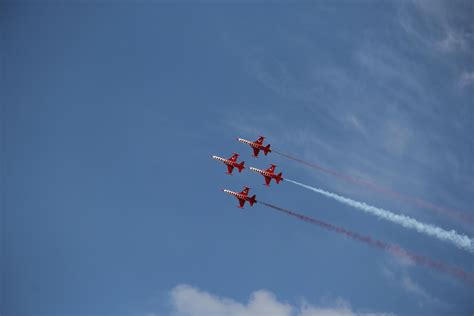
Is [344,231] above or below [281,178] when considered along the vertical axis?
below

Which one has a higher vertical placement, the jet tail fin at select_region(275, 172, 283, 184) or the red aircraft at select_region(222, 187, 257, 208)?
the jet tail fin at select_region(275, 172, 283, 184)

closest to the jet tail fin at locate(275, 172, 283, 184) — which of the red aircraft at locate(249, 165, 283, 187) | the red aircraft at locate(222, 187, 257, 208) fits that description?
the red aircraft at locate(249, 165, 283, 187)

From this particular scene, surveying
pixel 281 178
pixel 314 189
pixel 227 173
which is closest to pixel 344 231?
pixel 314 189

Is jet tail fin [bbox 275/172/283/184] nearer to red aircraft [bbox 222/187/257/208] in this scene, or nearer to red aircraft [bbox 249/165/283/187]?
red aircraft [bbox 249/165/283/187]

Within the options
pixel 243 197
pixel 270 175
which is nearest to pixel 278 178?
pixel 270 175

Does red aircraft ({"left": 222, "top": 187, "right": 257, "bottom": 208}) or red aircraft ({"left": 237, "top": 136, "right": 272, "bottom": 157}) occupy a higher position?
red aircraft ({"left": 237, "top": 136, "right": 272, "bottom": 157})

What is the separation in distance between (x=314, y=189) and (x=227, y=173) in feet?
92.9

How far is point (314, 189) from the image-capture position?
181m

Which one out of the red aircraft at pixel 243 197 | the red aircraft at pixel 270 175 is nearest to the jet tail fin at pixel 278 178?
the red aircraft at pixel 270 175

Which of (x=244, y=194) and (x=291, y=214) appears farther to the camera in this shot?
(x=244, y=194)

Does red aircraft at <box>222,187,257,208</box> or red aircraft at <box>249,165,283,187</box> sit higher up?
red aircraft at <box>249,165,283,187</box>

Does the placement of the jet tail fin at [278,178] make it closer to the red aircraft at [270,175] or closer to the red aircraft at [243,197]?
the red aircraft at [270,175]

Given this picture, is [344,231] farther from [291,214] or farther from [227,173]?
[227,173]

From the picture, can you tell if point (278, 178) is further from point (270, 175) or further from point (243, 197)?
point (243, 197)
